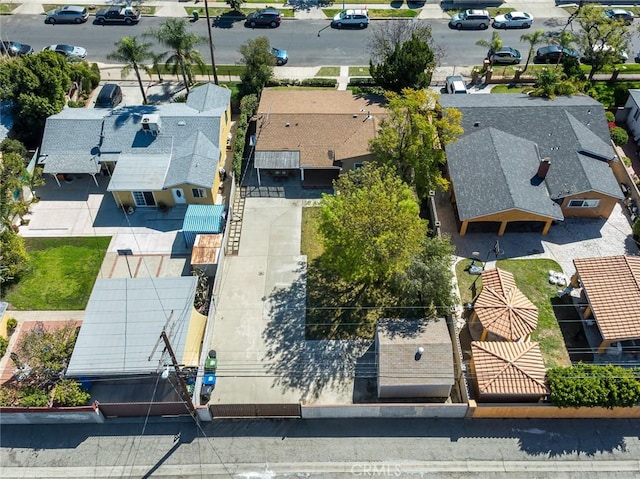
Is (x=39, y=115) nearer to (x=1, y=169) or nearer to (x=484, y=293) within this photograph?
(x=1, y=169)

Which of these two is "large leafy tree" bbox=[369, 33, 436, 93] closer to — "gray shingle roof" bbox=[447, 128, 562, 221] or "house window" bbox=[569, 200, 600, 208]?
"gray shingle roof" bbox=[447, 128, 562, 221]

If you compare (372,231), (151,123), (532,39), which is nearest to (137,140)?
(151,123)

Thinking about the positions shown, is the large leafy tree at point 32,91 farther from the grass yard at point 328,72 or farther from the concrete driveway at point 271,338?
the grass yard at point 328,72

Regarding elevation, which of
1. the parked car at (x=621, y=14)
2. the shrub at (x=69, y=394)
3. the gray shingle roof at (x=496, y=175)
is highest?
the parked car at (x=621, y=14)

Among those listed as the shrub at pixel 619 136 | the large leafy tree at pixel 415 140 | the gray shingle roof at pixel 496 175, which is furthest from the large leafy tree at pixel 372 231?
the shrub at pixel 619 136

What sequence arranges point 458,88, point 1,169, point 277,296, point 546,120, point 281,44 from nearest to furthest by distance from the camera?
point 277,296 < point 1,169 < point 546,120 < point 458,88 < point 281,44

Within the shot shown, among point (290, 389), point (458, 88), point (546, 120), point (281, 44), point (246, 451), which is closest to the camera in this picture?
point (246, 451)

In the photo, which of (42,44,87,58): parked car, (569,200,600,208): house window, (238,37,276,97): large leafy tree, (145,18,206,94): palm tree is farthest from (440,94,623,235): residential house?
(42,44,87,58): parked car

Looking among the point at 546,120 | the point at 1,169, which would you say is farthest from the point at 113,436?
the point at 546,120
